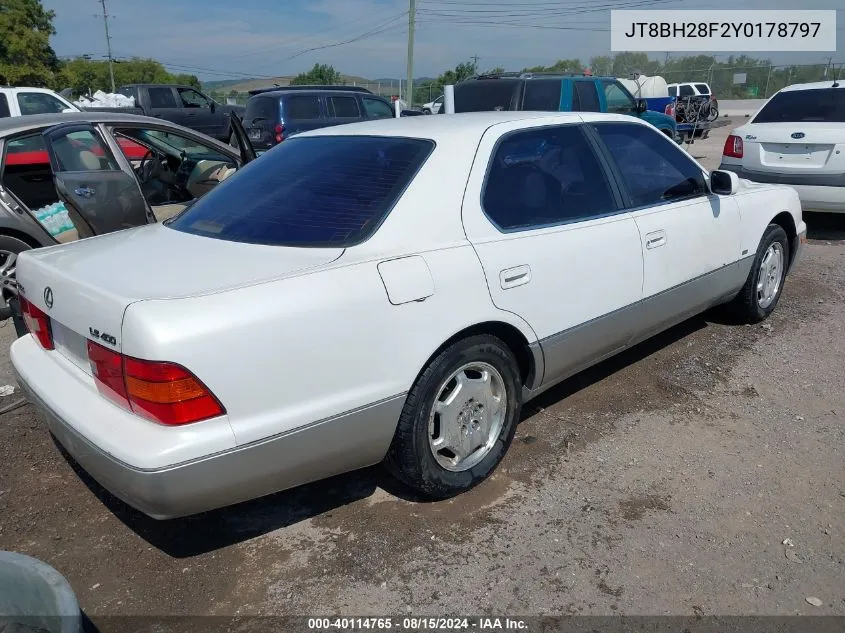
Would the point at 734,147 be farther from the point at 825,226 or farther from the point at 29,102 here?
the point at 29,102

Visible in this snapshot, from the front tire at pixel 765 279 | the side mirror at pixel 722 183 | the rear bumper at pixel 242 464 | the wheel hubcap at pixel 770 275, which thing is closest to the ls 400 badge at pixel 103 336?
the rear bumper at pixel 242 464

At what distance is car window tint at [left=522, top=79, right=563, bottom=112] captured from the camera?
1096cm

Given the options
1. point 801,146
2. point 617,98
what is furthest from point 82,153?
point 617,98

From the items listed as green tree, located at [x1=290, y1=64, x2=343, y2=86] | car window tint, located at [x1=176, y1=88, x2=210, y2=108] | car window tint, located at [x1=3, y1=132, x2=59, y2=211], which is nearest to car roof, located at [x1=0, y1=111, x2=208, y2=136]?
car window tint, located at [x1=3, y1=132, x2=59, y2=211]

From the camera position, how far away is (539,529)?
2836 mm

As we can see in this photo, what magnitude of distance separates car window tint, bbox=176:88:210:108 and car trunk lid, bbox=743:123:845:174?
16.1 meters

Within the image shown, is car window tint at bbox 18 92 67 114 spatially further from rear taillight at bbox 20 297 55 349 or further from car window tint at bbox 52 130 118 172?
rear taillight at bbox 20 297 55 349

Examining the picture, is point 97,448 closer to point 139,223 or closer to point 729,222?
point 139,223

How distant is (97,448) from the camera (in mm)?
2328

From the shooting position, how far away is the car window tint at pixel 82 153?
4.54 m

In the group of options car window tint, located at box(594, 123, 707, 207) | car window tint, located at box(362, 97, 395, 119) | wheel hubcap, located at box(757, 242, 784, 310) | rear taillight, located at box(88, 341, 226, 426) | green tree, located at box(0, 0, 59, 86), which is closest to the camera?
rear taillight, located at box(88, 341, 226, 426)

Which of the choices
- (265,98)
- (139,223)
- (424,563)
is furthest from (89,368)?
(265,98)

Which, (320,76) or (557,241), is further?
(320,76)

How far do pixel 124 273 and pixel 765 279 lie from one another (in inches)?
169
